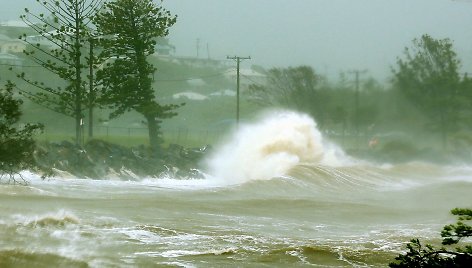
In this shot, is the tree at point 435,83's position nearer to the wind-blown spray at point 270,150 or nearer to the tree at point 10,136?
the wind-blown spray at point 270,150

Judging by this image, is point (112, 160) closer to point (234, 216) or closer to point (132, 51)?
point (132, 51)

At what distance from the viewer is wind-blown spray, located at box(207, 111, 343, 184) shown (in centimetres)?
4147

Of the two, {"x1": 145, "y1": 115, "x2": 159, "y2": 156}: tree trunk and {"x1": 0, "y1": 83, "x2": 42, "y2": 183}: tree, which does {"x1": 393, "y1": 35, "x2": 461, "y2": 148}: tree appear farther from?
{"x1": 0, "y1": 83, "x2": 42, "y2": 183}: tree

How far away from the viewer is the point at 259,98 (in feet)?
191

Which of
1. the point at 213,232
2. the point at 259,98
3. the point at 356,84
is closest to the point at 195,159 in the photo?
the point at 356,84

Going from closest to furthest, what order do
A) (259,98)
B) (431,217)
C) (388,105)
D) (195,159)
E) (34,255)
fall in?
(34,255) < (431,217) < (195,159) < (388,105) < (259,98)

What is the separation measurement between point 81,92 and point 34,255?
2877 cm

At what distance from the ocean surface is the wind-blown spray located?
128 millimetres

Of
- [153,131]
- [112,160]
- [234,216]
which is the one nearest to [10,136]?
[234,216]

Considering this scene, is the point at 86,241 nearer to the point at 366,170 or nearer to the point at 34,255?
the point at 34,255

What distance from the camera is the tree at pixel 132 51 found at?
45.4 metres

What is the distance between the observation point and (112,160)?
37750mm

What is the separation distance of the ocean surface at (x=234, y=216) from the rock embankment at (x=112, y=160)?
64cm

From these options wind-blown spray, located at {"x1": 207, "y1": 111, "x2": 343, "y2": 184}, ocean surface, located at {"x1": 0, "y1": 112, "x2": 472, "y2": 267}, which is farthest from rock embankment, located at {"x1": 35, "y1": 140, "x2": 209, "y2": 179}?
wind-blown spray, located at {"x1": 207, "y1": 111, "x2": 343, "y2": 184}
